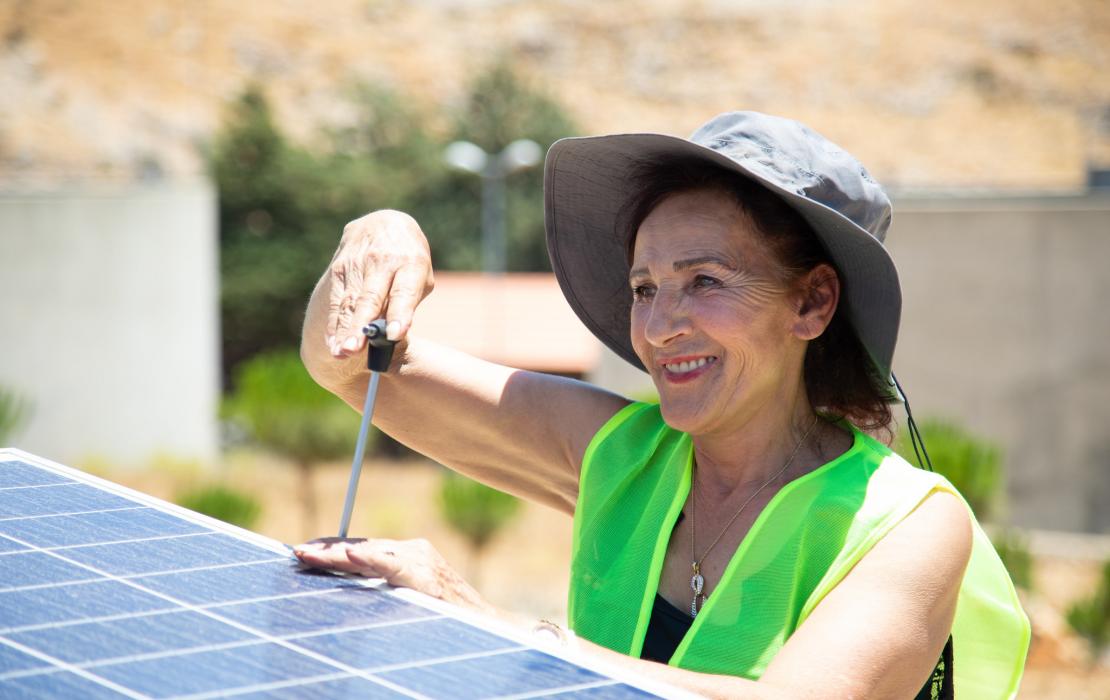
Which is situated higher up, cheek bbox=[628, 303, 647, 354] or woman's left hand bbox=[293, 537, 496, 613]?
cheek bbox=[628, 303, 647, 354]

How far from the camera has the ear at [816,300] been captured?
2.29 metres

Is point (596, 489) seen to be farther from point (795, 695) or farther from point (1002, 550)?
point (1002, 550)

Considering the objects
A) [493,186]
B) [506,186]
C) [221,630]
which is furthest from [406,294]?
[506,186]

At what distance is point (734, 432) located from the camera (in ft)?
7.61

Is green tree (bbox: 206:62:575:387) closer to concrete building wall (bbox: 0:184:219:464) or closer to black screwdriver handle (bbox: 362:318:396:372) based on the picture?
concrete building wall (bbox: 0:184:219:464)

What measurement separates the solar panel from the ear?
0.83 m

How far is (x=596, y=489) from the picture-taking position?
2410mm

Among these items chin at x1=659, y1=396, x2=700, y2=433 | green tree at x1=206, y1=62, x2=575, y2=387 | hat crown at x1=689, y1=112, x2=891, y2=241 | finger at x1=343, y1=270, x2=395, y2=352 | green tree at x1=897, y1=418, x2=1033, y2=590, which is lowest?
green tree at x1=206, y1=62, x2=575, y2=387

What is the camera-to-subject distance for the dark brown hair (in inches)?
87.6

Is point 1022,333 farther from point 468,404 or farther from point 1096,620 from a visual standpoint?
point 468,404

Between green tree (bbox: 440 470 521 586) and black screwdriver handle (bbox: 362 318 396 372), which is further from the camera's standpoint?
green tree (bbox: 440 470 521 586)

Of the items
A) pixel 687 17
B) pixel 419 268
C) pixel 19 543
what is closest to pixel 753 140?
pixel 419 268

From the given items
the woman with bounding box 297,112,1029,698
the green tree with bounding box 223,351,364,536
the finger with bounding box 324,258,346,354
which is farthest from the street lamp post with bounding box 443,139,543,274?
the finger with bounding box 324,258,346,354

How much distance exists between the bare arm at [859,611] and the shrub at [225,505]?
11.4m
